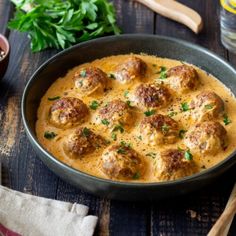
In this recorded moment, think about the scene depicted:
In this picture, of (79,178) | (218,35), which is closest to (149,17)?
(218,35)

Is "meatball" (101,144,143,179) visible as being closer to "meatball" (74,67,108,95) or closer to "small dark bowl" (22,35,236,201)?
"small dark bowl" (22,35,236,201)

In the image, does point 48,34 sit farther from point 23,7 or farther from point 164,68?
point 164,68

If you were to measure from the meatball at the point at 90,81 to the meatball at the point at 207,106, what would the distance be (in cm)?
57

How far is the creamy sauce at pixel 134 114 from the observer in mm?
2908

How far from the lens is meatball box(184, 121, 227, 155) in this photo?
9.51 ft

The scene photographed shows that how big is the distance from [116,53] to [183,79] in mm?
575

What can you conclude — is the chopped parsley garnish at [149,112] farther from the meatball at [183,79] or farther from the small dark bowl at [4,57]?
the small dark bowl at [4,57]

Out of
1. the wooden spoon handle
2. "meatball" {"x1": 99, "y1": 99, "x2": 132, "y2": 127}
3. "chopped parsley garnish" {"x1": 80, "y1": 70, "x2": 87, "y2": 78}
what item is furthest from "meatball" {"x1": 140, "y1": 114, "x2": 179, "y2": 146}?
the wooden spoon handle

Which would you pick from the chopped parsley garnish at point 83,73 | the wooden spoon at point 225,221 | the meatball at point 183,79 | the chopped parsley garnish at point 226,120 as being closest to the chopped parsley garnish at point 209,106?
the chopped parsley garnish at point 226,120

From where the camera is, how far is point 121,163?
2783 mm

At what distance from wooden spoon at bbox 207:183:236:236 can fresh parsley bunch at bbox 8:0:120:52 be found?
5.79ft

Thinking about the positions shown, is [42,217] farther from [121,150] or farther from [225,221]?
[225,221]

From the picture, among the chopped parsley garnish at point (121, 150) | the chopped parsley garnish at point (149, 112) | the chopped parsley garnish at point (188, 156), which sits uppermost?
the chopped parsley garnish at point (121, 150)

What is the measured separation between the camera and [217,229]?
8.41 feet
